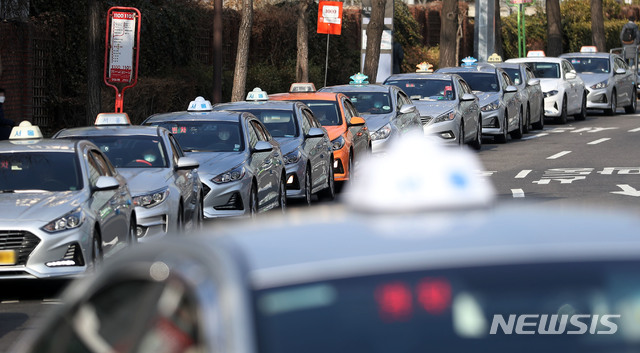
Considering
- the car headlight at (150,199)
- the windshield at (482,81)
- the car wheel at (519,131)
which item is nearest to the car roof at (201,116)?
the car headlight at (150,199)

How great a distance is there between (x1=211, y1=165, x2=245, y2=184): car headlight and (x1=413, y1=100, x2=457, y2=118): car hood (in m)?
10.5

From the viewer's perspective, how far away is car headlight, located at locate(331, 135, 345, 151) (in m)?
19.0

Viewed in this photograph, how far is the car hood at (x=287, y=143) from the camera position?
17156mm

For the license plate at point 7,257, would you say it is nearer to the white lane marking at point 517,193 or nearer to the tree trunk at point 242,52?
the white lane marking at point 517,193

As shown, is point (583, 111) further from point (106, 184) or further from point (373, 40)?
point (106, 184)

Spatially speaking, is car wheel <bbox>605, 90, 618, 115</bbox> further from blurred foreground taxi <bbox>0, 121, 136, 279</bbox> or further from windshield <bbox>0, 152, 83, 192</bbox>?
windshield <bbox>0, 152, 83, 192</bbox>

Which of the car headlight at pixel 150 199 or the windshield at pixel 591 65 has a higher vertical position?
the windshield at pixel 591 65

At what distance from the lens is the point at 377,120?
21.9 metres

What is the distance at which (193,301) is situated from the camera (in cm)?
252

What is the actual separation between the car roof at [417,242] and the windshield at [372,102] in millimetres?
19215

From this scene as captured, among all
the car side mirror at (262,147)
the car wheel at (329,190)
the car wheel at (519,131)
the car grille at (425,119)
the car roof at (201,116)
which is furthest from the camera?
the car wheel at (519,131)

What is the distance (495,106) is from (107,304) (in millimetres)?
24994

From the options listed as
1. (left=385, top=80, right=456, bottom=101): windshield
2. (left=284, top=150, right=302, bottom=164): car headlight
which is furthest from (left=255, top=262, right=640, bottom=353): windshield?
(left=385, top=80, right=456, bottom=101): windshield

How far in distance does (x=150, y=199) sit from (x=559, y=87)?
71.7ft
